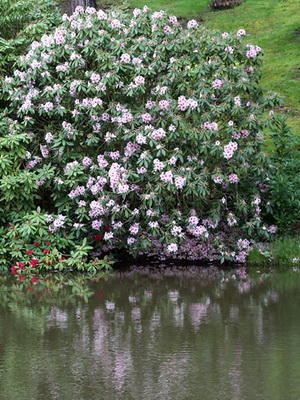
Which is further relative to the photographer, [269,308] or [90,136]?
[90,136]

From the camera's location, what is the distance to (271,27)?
2766 centimetres

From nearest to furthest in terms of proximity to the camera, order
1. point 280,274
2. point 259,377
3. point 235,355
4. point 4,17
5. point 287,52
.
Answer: point 259,377 < point 235,355 < point 280,274 < point 4,17 < point 287,52

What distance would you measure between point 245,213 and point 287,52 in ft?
46.4

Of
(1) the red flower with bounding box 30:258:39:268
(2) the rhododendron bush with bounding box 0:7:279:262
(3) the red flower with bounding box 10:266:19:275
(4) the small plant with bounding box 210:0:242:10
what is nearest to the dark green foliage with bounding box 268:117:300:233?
(2) the rhododendron bush with bounding box 0:7:279:262

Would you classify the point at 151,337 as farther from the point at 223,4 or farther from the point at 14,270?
the point at 223,4

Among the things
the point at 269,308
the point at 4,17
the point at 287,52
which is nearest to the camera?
the point at 269,308

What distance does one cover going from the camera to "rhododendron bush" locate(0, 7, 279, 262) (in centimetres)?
1127

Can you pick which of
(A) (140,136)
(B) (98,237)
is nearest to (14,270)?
(B) (98,237)

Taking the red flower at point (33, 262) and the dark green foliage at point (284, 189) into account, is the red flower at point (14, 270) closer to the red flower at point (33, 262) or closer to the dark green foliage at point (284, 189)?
the red flower at point (33, 262)

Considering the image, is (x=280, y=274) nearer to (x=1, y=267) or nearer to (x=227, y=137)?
(x=227, y=137)

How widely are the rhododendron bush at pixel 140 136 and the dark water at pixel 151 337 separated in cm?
95

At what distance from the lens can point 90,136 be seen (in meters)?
11.5

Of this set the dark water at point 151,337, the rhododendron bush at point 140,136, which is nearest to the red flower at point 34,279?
the dark water at point 151,337

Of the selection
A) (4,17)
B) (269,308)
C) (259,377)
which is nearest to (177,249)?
(269,308)
